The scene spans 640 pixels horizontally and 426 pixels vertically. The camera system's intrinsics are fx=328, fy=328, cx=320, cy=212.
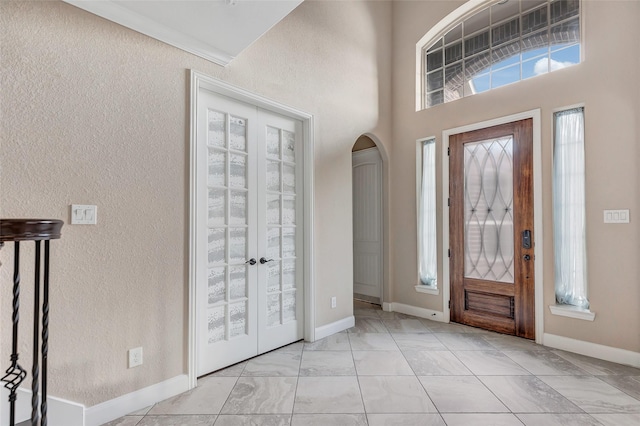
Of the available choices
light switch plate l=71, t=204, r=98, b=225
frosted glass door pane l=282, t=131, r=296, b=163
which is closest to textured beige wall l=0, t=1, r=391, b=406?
light switch plate l=71, t=204, r=98, b=225

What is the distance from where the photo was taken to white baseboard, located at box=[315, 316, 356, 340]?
3520 millimetres

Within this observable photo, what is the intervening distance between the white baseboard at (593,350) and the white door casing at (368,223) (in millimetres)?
2116

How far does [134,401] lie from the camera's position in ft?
7.08

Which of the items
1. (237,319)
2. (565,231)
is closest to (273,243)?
(237,319)

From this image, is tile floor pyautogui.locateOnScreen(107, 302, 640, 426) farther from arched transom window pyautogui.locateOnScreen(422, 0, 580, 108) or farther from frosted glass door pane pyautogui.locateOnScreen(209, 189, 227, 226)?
arched transom window pyautogui.locateOnScreen(422, 0, 580, 108)

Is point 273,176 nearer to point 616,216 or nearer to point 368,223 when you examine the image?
point 368,223

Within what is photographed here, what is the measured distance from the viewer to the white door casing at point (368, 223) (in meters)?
4.87

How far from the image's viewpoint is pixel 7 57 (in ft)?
5.71

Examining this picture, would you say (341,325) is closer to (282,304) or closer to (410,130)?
(282,304)

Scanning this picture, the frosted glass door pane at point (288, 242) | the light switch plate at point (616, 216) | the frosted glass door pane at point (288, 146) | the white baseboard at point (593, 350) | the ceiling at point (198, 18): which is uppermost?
the ceiling at point (198, 18)

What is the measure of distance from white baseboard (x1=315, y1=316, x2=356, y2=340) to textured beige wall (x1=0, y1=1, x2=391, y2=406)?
1487 mm

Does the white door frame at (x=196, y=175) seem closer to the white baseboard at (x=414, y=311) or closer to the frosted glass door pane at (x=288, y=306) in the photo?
the frosted glass door pane at (x=288, y=306)

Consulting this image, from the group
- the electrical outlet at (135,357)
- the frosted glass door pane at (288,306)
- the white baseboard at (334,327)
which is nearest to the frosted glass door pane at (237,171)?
the frosted glass door pane at (288,306)

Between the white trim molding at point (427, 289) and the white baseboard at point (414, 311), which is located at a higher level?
the white trim molding at point (427, 289)
